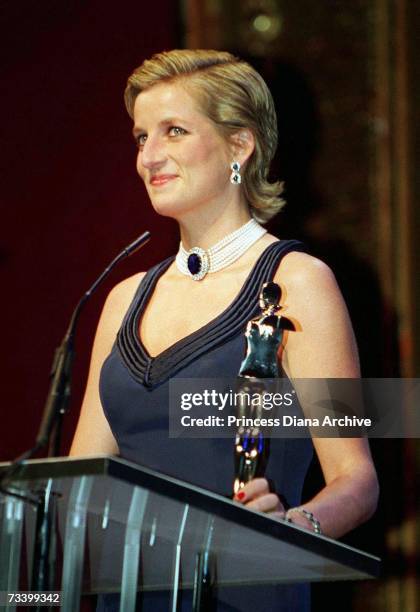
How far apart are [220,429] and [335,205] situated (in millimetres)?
748

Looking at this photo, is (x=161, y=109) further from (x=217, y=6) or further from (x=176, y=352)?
(x=217, y=6)

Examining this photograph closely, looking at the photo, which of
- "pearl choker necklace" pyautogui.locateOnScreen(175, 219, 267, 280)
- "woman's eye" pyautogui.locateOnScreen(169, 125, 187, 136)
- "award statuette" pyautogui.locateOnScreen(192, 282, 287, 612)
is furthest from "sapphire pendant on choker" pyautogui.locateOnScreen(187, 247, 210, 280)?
"award statuette" pyautogui.locateOnScreen(192, 282, 287, 612)

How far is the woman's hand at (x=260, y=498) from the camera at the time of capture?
1425 millimetres

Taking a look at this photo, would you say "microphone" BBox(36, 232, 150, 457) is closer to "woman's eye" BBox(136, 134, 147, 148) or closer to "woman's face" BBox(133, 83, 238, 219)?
"woman's face" BBox(133, 83, 238, 219)

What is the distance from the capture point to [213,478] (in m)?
1.87

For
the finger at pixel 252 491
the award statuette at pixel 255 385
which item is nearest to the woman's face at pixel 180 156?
the award statuette at pixel 255 385

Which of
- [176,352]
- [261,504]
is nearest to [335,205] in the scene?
[176,352]

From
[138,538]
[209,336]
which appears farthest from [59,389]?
[209,336]

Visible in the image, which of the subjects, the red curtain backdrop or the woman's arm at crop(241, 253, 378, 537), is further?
the red curtain backdrop

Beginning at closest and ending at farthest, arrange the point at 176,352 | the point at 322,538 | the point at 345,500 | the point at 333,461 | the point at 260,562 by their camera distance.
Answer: the point at 322,538 → the point at 260,562 → the point at 345,500 → the point at 333,461 → the point at 176,352

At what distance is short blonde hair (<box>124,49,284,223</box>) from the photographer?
2074mm

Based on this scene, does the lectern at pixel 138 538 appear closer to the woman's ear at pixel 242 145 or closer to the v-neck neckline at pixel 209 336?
the v-neck neckline at pixel 209 336

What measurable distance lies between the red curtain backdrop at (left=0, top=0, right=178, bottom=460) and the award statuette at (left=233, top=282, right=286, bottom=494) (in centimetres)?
98

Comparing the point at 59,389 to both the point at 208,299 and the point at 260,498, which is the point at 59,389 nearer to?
the point at 260,498
